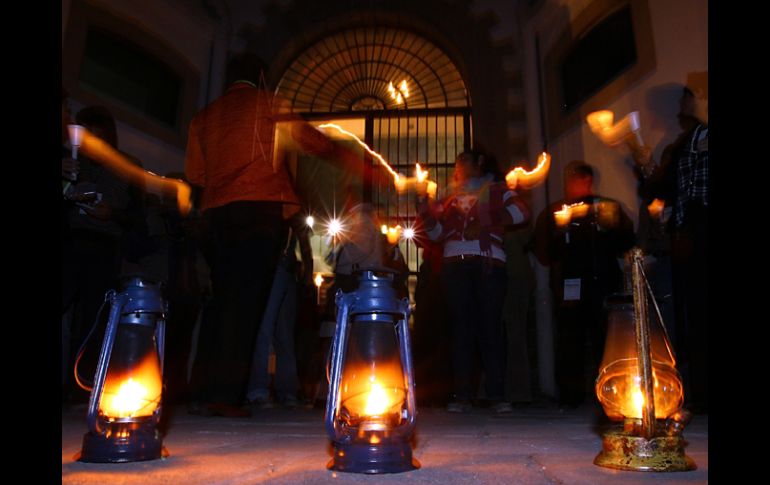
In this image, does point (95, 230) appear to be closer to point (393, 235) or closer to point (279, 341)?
point (279, 341)

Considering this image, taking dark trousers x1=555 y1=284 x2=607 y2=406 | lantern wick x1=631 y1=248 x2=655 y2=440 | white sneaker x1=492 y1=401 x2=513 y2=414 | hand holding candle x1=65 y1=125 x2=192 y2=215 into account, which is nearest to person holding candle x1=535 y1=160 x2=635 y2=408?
dark trousers x1=555 y1=284 x2=607 y2=406

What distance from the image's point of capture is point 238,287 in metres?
3.16

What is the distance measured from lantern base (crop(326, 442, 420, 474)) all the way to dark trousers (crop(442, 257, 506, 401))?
2.58 metres

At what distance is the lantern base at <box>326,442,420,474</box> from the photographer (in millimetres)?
1549

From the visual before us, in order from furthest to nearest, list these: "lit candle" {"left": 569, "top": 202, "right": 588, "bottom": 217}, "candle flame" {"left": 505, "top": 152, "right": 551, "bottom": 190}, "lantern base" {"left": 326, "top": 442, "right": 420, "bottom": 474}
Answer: "candle flame" {"left": 505, "top": 152, "right": 551, "bottom": 190} → "lit candle" {"left": 569, "top": 202, "right": 588, "bottom": 217} → "lantern base" {"left": 326, "top": 442, "right": 420, "bottom": 474}

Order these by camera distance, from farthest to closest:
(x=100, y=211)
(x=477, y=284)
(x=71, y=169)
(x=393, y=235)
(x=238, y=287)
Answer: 1. (x=393, y=235)
2. (x=477, y=284)
3. (x=100, y=211)
4. (x=238, y=287)
5. (x=71, y=169)

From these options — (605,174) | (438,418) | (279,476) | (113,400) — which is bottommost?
(438,418)

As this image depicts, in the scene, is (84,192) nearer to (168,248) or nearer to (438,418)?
(168,248)

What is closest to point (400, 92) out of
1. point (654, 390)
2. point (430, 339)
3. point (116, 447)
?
point (430, 339)

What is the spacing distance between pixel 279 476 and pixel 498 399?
2.81 m

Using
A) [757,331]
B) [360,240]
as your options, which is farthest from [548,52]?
[757,331]

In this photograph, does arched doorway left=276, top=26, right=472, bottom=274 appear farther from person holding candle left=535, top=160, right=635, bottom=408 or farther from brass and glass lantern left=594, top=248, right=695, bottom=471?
brass and glass lantern left=594, top=248, right=695, bottom=471

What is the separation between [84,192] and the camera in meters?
3.22

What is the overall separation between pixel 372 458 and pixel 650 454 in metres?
0.79
